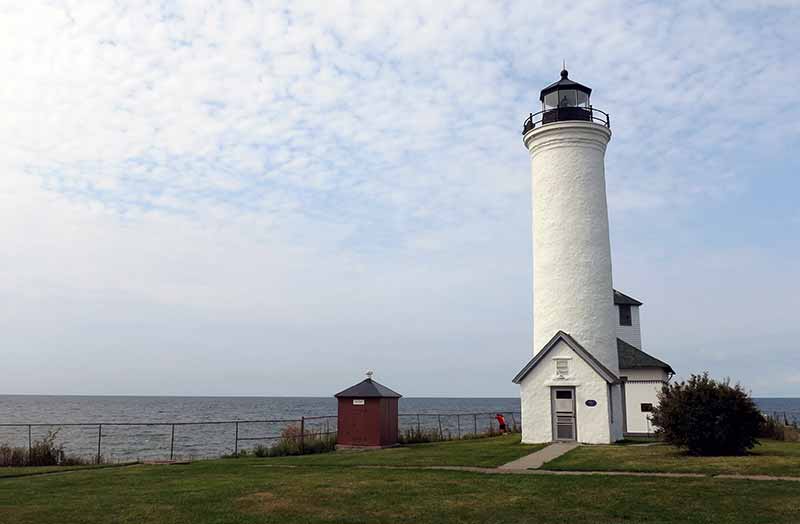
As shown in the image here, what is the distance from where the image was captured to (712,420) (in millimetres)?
19609

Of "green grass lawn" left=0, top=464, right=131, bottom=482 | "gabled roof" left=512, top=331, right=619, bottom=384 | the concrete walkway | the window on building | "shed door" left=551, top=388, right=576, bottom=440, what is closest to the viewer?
the concrete walkway

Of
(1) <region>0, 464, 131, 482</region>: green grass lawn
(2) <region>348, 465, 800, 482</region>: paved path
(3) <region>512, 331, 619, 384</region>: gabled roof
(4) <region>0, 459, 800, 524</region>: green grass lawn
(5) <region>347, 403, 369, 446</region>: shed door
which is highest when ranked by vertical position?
(3) <region>512, 331, 619, 384</region>: gabled roof

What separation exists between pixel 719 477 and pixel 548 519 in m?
5.97

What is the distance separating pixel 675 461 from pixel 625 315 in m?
15.8

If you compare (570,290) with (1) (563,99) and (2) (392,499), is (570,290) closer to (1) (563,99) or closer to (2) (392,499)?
(1) (563,99)

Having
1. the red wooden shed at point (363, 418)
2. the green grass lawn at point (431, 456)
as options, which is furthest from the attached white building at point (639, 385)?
the red wooden shed at point (363, 418)

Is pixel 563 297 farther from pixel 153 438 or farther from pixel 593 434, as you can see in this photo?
pixel 153 438

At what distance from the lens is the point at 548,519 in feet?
36.2

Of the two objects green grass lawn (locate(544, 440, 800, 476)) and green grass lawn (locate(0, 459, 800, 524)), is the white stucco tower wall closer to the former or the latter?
green grass lawn (locate(544, 440, 800, 476))

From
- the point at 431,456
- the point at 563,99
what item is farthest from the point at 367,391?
the point at 563,99

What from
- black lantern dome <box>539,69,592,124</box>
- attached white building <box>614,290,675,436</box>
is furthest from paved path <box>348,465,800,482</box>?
black lantern dome <box>539,69,592,124</box>

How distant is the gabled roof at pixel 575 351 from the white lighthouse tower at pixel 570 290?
0.03m

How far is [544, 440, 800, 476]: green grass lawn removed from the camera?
16.4 meters

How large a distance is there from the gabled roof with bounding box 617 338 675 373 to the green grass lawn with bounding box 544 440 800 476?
7343 millimetres
